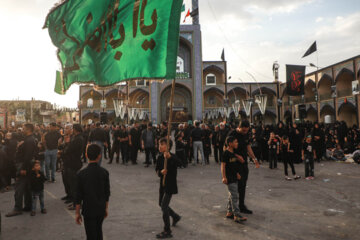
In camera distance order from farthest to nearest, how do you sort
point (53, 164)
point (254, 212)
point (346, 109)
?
point (346, 109) → point (53, 164) → point (254, 212)

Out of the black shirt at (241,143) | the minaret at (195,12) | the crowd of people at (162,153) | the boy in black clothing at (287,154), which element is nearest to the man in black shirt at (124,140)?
the crowd of people at (162,153)

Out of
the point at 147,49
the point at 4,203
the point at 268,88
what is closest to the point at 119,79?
the point at 147,49

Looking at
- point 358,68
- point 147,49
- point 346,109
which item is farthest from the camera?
point 346,109

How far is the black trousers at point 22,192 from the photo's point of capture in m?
4.92

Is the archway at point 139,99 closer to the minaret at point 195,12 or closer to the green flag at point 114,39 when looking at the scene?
the minaret at point 195,12

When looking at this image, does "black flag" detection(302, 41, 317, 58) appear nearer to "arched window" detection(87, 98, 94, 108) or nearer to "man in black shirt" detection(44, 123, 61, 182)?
"man in black shirt" detection(44, 123, 61, 182)

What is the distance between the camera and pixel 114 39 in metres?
3.78

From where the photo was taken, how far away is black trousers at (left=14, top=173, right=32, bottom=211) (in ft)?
16.1

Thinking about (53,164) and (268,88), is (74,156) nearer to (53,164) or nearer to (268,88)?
(53,164)

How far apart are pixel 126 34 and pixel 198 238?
313cm

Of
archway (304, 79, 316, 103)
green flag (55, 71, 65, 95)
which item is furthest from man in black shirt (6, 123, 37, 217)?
archway (304, 79, 316, 103)

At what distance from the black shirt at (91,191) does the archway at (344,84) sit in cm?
3025

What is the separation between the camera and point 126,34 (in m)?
3.65

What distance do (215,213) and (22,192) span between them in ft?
12.5
